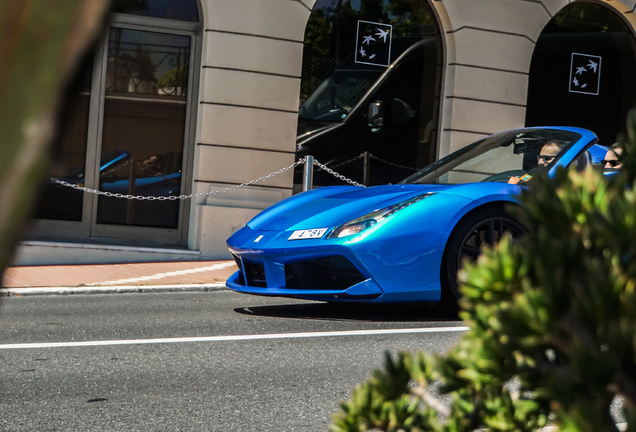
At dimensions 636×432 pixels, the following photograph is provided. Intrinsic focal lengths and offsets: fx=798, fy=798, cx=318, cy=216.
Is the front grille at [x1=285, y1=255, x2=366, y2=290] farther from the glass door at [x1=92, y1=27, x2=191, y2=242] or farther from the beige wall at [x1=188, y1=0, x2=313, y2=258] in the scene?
the glass door at [x1=92, y1=27, x2=191, y2=242]

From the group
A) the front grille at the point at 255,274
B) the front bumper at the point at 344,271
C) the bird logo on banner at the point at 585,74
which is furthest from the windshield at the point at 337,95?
the front bumper at the point at 344,271

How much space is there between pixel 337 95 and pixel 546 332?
10.5m

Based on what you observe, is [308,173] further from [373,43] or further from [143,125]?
[373,43]

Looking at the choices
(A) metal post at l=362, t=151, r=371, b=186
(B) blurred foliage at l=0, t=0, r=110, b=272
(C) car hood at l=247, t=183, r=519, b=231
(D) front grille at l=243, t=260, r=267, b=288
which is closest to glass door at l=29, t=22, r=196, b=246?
(A) metal post at l=362, t=151, r=371, b=186

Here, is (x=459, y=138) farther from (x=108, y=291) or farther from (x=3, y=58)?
(x=3, y=58)

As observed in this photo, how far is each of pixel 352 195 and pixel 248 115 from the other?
4.93m

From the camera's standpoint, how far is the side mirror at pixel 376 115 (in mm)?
11555

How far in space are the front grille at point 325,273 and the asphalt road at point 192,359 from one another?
30 centimetres

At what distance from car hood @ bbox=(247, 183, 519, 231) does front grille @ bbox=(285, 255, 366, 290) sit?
25cm

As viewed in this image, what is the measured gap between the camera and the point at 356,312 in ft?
19.2

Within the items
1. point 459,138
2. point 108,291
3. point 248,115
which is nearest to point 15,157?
point 108,291

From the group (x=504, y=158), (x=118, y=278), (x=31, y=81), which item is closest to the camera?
(x=31, y=81)

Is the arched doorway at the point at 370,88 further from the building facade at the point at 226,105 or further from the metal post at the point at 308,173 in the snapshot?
the metal post at the point at 308,173

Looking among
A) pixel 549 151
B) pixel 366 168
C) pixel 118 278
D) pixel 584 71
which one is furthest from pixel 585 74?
pixel 118 278
